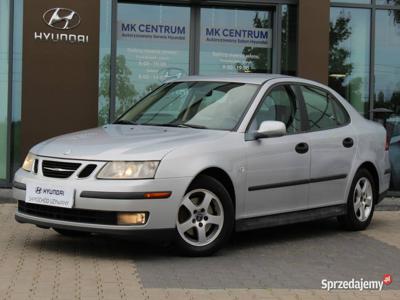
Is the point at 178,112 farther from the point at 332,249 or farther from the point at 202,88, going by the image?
the point at 332,249

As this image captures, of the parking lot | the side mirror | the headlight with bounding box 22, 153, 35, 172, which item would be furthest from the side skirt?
the headlight with bounding box 22, 153, 35, 172

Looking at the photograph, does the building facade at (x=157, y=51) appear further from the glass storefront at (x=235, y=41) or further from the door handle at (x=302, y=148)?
the door handle at (x=302, y=148)

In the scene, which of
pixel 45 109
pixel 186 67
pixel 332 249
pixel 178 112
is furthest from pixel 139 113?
pixel 186 67

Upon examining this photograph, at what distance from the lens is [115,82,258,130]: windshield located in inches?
275

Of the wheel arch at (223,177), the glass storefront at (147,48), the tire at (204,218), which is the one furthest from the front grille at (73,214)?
the glass storefront at (147,48)

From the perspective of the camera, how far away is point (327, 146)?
301 inches

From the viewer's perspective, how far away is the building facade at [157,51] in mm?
10438

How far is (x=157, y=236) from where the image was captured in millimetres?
6117

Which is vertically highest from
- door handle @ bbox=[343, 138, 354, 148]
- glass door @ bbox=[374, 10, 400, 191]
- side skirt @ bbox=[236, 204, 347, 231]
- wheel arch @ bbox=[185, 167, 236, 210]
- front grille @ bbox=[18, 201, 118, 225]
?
glass door @ bbox=[374, 10, 400, 191]

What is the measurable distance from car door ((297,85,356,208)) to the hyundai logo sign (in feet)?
13.5

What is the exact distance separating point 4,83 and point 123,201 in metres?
5.36

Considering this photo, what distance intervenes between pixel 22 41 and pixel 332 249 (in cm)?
566

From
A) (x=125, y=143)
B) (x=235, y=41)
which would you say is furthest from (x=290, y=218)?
(x=235, y=41)

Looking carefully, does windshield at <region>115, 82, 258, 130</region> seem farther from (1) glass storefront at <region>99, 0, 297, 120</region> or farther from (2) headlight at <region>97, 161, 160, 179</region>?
(1) glass storefront at <region>99, 0, 297, 120</region>
